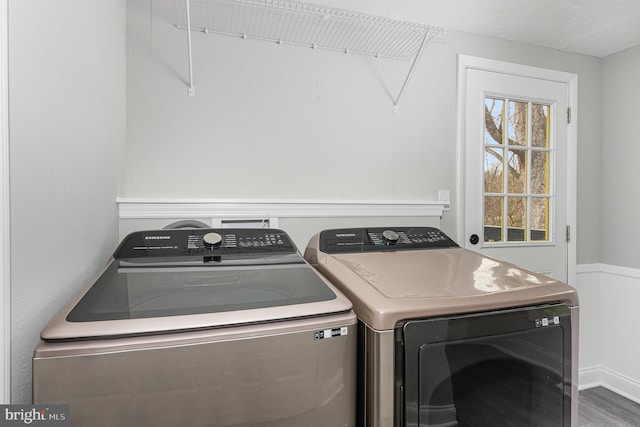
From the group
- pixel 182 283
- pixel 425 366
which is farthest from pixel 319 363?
pixel 182 283

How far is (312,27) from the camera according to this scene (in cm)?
170

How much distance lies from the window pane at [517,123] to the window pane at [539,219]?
Result: 1.37ft

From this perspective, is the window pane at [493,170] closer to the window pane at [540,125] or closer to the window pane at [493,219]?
the window pane at [493,219]

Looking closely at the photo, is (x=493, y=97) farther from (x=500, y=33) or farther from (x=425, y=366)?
(x=425, y=366)

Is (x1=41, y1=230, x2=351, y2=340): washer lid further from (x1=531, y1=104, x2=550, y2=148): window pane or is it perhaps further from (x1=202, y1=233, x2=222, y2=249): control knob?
(x1=531, y1=104, x2=550, y2=148): window pane

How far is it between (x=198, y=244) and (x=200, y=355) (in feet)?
1.97

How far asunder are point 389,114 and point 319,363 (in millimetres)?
1520

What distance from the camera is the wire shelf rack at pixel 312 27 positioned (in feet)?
5.04

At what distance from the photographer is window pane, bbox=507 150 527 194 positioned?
215 cm

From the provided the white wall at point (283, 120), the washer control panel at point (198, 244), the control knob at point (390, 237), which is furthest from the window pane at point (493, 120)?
the washer control panel at point (198, 244)

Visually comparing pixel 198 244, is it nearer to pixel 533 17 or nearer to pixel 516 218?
pixel 516 218

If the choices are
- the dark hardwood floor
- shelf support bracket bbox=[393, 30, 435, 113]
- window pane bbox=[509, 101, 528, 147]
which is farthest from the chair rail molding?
the dark hardwood floor

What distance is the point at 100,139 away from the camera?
1133mm

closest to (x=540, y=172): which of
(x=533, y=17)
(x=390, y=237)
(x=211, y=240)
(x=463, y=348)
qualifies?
(x=533, y=17)
